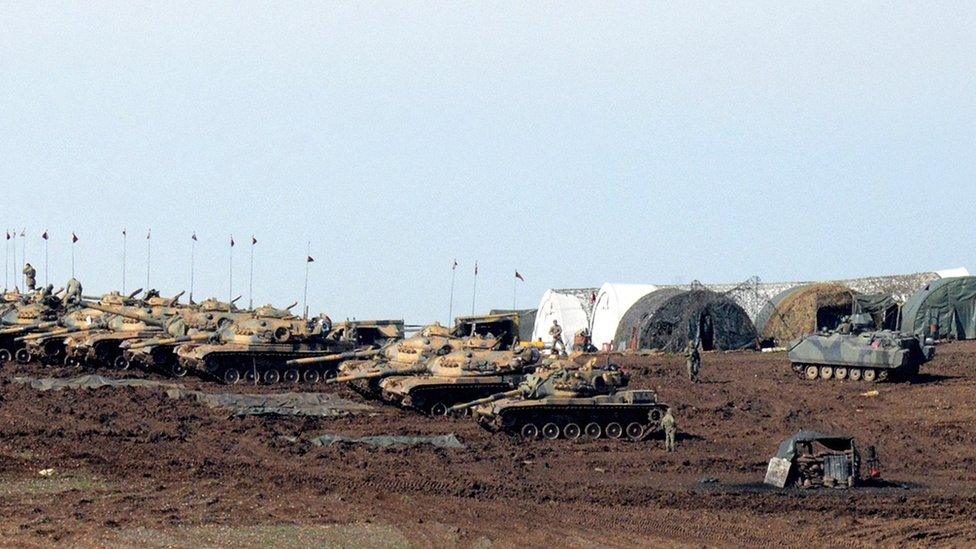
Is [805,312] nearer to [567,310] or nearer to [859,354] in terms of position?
[567,310]

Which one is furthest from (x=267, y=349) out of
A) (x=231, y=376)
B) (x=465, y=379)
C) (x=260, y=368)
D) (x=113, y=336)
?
(x=465, y=379)

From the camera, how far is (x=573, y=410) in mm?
34312

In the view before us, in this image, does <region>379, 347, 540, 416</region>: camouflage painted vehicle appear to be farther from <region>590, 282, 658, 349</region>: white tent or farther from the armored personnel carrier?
<region>590, 282, 658, 349</region>: white tent

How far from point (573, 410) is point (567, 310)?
35383mm

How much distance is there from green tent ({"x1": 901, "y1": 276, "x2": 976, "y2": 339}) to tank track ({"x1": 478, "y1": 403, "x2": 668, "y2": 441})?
31920 mm

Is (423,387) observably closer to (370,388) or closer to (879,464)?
(370,388)

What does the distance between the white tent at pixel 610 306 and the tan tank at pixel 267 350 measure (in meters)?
21.1

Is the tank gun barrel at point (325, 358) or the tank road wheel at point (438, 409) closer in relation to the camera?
the tank road wheel at point (438, 409)

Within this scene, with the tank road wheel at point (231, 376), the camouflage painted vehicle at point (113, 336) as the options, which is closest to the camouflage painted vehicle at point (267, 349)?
the tank road wheel at point (231, 376)

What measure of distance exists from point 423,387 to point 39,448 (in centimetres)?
1007

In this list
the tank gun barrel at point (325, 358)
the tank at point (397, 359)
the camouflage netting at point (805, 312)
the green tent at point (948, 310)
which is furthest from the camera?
the camouflage netting at point (805, 312)

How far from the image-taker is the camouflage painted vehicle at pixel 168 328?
161 ft

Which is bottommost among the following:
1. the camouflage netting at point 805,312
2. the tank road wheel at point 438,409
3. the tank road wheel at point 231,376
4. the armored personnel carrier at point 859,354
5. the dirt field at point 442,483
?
the dirt field at point 442,483

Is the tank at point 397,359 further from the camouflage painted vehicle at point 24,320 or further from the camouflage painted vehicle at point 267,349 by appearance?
the camouflage painted vehicle at point 24,320
